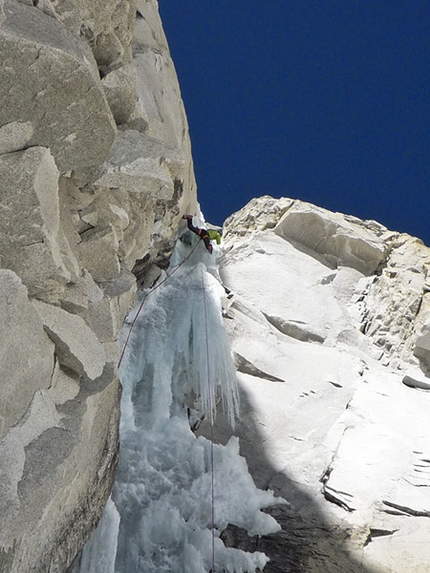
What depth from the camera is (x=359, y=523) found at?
13.3 ft

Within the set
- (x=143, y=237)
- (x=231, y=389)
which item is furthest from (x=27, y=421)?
(x=231, y=389)

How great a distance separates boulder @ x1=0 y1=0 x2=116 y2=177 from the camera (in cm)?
210

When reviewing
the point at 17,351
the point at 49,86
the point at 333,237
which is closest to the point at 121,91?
the point at 49,86

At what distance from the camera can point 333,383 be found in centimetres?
607

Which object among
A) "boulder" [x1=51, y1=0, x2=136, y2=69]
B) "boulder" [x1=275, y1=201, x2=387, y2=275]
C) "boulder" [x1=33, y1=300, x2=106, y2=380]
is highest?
"boulder" [x1=51, y1=0, x2=136, y2=69]

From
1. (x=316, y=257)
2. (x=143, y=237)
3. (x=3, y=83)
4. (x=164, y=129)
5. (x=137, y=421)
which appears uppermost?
(x=3, y=83)

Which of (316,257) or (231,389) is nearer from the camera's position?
(231,389)

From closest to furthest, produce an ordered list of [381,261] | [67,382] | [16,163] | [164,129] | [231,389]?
[16,163] → [67,382] → [164,129] → [231,389] → [381,261]

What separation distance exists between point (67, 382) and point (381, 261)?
8090 mm

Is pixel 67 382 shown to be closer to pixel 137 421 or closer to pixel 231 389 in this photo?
pixel 137 421

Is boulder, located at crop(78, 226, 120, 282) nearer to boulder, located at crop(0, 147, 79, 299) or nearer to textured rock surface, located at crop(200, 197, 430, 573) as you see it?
boulder, located at crop(0, 147, 79, 299)

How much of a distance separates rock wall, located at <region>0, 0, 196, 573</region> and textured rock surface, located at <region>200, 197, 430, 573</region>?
165cm

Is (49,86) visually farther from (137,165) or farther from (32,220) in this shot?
(137,165)

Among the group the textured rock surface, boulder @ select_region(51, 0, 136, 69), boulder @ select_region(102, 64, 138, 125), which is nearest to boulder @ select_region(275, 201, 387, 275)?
the textured rock surface
